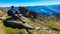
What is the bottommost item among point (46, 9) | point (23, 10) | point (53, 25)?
point (53, 25)

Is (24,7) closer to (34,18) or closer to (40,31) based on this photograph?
(34,18)

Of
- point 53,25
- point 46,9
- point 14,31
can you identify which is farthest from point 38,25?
point 46,9

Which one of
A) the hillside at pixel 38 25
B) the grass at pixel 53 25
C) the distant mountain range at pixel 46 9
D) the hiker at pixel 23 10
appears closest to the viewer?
the hillside at pixel 38 25

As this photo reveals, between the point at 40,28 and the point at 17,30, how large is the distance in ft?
11.2

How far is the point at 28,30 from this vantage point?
24.4 metres

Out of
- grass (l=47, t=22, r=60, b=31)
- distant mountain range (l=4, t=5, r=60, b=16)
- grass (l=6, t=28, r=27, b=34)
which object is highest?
distant mountain range (l=4, t=5, r=60, b=16)

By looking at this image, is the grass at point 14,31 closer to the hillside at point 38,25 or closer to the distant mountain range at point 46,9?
the hillside at point 38,25

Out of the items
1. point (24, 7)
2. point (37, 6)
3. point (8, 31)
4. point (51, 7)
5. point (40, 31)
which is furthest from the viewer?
point (51, 7)

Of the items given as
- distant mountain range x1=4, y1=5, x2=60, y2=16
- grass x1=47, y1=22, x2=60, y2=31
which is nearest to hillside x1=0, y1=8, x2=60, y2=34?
grass x1=47, y1=22, x2=60, y2=31

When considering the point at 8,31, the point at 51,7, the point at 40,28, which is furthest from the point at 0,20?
the point at 51,7

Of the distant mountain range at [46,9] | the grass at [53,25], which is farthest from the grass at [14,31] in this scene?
the distant mountain range at [46,9]

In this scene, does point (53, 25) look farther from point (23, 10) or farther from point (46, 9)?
point (46, 9)

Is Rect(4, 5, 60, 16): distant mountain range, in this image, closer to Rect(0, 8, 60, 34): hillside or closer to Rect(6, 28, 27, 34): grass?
Rect(0, 8, 60, 34): hillside

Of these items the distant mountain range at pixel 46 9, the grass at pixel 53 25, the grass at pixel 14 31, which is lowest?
the grass at pixel 53 25
